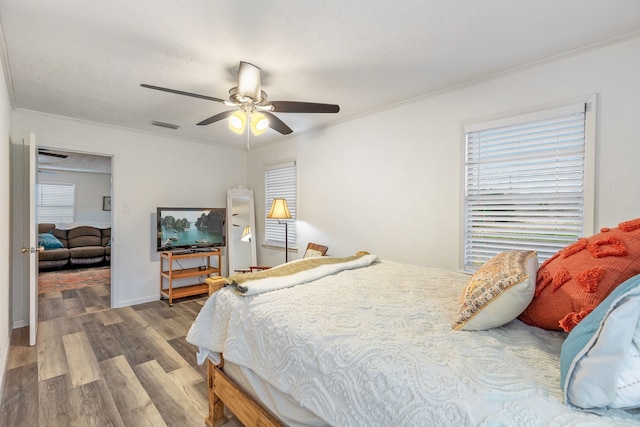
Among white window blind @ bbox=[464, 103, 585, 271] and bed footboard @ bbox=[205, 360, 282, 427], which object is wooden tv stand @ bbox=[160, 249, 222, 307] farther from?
white window blind @ bbox=[464, 103, 585, 271]

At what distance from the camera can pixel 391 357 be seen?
3.43ft

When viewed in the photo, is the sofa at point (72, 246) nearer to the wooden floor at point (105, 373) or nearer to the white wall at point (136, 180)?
the wooden floor at point (105, 373)

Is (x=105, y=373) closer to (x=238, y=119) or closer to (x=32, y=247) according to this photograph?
(x=32, y=247)

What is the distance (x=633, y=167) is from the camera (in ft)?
6.40

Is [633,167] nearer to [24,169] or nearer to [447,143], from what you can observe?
[447,143]

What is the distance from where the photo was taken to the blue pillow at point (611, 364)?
74cm

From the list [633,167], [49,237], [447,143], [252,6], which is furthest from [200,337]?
[49,237]

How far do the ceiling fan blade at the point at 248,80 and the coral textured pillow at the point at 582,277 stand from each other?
2.16 m

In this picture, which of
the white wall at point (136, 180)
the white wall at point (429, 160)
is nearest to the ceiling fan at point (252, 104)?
the white wall at point (429, 160)

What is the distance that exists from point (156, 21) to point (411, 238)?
2.69 meters

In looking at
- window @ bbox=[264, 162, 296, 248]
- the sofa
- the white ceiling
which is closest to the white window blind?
the white ceiling

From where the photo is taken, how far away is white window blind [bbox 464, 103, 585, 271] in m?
2.18

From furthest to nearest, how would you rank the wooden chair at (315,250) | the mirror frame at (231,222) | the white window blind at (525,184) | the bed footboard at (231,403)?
the mirror frame at (231,222), the wooden chair at (315,250), the white window blind at (525,184), the bed footboard at (231,403)

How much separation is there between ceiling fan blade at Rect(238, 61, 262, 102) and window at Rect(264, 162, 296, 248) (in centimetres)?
206
